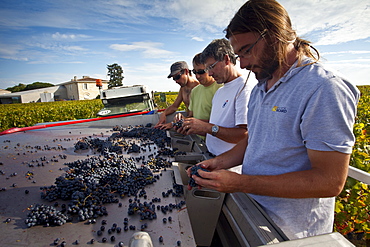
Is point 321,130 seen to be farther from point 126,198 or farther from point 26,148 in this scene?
point 26,148

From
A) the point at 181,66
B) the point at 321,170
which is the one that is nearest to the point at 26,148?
the point at 181,66

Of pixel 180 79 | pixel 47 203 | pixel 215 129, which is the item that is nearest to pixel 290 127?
pixel 215 129

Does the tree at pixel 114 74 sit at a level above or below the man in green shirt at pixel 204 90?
above

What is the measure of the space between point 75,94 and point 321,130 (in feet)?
215

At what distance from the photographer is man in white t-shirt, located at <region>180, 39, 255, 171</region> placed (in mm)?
2371

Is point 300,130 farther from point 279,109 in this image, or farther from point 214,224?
point 214,224

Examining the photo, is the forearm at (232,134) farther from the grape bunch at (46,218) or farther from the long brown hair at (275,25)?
the grape bunch at (46,218)

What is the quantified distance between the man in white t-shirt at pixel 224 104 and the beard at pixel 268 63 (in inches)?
34.3

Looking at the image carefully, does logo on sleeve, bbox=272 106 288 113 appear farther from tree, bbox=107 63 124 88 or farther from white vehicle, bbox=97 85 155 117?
tree, bbox=107 63 124 88

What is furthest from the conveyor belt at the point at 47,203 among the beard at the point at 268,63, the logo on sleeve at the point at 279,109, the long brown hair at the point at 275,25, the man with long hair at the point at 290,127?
the long brown hair at the point at 275,25

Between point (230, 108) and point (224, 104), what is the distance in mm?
153

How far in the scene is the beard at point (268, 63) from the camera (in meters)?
1.35

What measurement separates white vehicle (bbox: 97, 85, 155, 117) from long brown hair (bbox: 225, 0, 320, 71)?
19.6ft

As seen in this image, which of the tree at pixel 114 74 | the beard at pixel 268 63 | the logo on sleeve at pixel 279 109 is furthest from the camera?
the tree at pixel 114 74
